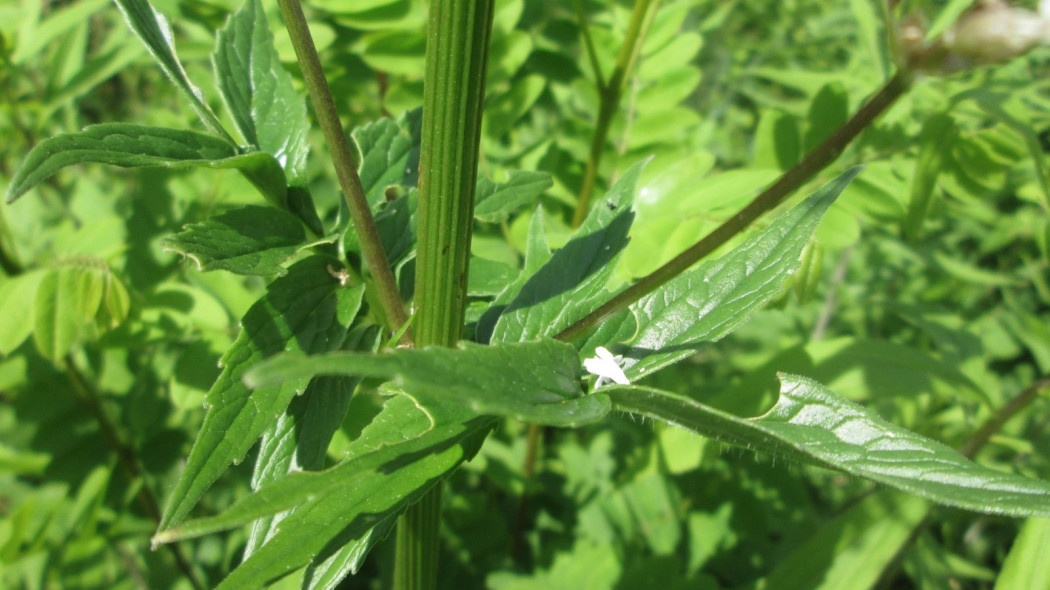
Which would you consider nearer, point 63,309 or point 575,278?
point 575,278

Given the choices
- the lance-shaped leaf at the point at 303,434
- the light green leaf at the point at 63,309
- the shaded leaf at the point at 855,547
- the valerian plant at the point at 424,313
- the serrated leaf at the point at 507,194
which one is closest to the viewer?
the valerian plant at the point at 424,313

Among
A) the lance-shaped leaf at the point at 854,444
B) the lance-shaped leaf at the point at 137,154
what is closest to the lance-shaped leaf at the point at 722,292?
the lance-shaped leaf at the point at 854,444

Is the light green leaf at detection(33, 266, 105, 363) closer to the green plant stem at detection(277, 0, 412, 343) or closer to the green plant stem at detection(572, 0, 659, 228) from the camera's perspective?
the green plant stem at detection(277, 0, 412, 343)

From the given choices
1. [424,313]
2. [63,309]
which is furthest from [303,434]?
[63,309]

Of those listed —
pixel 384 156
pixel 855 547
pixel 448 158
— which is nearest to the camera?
pixel 448 158

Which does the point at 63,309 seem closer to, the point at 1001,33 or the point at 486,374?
the point at 486,374

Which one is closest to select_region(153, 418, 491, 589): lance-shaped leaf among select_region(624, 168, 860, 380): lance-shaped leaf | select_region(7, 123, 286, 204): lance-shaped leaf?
select_region(624, 168, 860, 380): lance-shaped leaf

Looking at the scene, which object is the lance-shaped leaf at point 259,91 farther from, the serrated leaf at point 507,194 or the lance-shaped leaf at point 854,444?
the lance-shaped leaf at point 854,444
